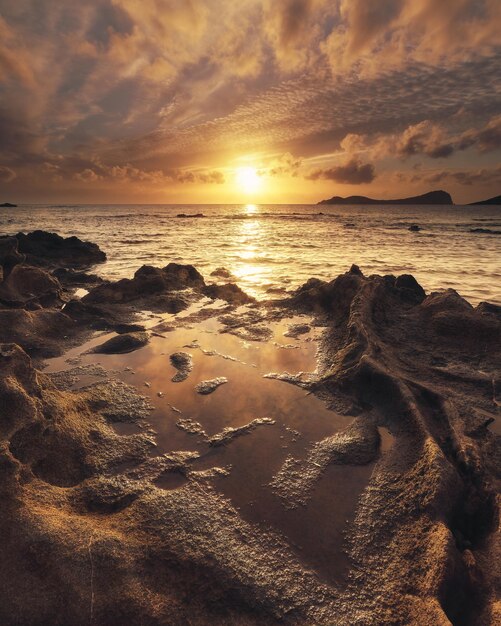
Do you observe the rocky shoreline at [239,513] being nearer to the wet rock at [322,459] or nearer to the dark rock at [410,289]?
the wet rock at [322,459]

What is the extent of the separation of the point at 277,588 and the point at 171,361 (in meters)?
4.23

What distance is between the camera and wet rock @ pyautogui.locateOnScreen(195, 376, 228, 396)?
202 inches

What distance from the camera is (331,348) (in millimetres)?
6750

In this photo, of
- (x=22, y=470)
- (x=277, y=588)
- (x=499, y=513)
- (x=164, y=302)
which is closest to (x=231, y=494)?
(x=277, y=588)

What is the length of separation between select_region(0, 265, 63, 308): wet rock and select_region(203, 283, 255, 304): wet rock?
444cm

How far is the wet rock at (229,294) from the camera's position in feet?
34.4

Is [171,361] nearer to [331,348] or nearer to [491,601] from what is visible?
[331,348]

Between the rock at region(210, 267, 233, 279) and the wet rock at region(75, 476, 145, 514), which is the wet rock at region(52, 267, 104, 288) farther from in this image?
the wet rock at region(75, 476, 145, 514)

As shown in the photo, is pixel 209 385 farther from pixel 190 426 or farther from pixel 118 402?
pixel 118 402

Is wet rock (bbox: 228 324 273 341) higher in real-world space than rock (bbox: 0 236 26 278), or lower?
lower

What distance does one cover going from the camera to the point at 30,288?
9867 millimetres

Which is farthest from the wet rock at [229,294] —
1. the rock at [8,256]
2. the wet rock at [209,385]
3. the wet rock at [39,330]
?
the rock at [8,256]

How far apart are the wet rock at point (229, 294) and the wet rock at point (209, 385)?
5.03 m

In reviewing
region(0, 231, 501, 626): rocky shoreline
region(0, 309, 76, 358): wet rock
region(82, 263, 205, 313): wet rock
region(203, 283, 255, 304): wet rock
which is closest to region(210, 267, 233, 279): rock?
region(82, 263, 205, 313): wet rock
